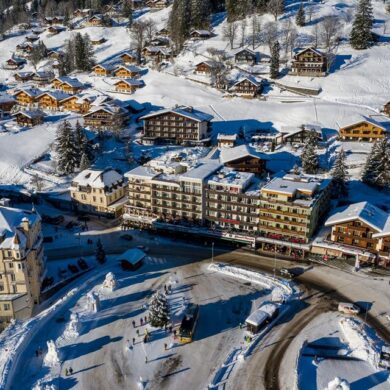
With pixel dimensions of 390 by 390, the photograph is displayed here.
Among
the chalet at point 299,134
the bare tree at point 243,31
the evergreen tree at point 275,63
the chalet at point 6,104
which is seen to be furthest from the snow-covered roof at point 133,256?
the bare tree at point 243,31

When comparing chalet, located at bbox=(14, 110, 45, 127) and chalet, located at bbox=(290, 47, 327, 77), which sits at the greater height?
chalet, located at bbox=(290, 47, 327, 77)

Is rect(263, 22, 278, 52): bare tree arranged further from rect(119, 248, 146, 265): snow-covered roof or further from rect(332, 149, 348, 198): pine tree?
rect(119, 248, 146, 265): snow-covered roof

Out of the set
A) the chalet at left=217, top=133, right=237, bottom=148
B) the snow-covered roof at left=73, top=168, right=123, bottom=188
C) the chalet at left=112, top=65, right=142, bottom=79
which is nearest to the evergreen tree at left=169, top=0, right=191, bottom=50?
the chalet at left=112, top=65, right=142, bottom=79

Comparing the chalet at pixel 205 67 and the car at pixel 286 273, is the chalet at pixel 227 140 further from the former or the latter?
the car at pixel 286 273

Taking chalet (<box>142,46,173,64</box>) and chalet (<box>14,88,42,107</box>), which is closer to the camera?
chalet (<box>14,88,42,107</box>)

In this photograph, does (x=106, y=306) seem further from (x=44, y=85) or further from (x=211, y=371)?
(x=44, y=85)

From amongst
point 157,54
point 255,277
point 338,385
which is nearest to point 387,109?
point 255,277

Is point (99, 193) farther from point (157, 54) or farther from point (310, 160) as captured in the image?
point (157, 54)
